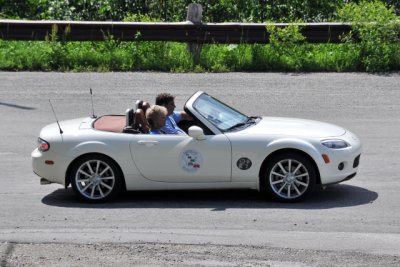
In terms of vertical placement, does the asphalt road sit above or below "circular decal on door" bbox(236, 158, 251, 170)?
below

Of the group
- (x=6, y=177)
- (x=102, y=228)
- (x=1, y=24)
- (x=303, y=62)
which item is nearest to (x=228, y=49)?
(x=303, y=62)

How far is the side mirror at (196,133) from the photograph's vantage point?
36.6ft

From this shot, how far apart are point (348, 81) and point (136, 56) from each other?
4.23 metres

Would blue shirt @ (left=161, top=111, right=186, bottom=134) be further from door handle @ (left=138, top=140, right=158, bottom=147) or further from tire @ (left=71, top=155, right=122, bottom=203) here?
tire @ (left=71, top=155, right=122, bottom=203)

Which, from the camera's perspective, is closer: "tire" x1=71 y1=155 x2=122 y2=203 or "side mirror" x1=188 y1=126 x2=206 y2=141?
"side mirror" x1=188 y1=126 x2=206 y2=141

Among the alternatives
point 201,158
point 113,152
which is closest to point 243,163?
point 201,158

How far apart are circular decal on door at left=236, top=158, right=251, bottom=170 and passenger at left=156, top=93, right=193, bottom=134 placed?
2.55 ft

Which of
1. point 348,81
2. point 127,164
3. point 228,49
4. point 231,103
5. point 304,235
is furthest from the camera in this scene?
point 228,49

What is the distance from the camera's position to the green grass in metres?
19.2

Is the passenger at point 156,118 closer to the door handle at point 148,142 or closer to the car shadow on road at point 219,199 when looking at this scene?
the door handle at point 148,142

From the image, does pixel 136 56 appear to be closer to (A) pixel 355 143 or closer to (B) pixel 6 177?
(B) pixel 6 177


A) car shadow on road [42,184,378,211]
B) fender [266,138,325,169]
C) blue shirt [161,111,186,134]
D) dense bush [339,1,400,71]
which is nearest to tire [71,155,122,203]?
car shadow on road [42,184,378,211]

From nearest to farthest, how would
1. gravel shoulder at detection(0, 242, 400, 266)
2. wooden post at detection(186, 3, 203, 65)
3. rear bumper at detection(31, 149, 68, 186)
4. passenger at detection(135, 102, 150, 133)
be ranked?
gravel shoulder at detection(0, 242, 400, 266) → rear bumper at detection(31, 149, 68, 186) → passenger at detection(135, 102, 150, 133) → wooden post at detection(186, 3, 203, 65)

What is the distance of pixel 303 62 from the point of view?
19281 mm
